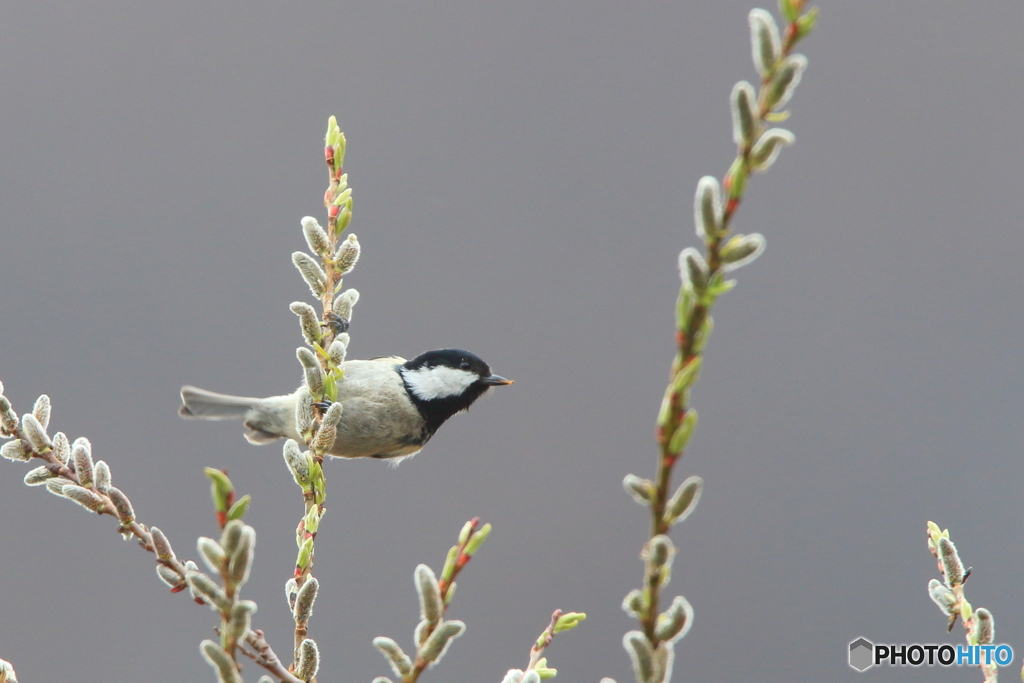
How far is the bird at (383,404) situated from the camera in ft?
7.40

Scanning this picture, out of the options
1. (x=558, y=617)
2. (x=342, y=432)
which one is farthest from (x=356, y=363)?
(x=558, y=617)

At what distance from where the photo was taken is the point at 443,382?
240 cm

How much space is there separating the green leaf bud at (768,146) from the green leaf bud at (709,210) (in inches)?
1.3

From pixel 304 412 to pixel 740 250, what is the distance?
708 millimetres

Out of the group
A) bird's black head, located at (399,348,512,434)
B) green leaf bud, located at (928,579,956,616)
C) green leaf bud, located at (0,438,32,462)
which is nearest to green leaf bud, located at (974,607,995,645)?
green leaf bud, located at (928,579,956,616)

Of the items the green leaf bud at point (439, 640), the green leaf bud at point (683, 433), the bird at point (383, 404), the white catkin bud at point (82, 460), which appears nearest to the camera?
the green leaf bud at point (683, 433)

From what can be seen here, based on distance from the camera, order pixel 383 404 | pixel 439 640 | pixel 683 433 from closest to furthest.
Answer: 1. pixel 683 433
2. pixel 439 640
3. pixel 383 404

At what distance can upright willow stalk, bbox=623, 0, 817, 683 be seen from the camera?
20.9 inches

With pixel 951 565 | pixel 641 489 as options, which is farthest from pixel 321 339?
pixel 951 565

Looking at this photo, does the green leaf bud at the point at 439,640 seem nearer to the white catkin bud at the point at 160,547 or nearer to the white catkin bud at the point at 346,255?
the white catkin bud at the point at 160,547

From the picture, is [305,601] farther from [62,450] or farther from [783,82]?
[783,82]

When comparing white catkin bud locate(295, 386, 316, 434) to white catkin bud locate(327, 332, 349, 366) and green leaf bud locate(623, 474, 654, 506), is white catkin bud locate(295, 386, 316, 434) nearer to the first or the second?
white catkin bud locate(327, 332, 349, 366)

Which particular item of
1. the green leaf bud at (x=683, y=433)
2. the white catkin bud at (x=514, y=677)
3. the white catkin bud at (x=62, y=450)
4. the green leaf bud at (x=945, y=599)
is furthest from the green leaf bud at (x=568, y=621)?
the white catkin bud at (x=62, y=450)

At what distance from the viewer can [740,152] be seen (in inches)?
21.7
